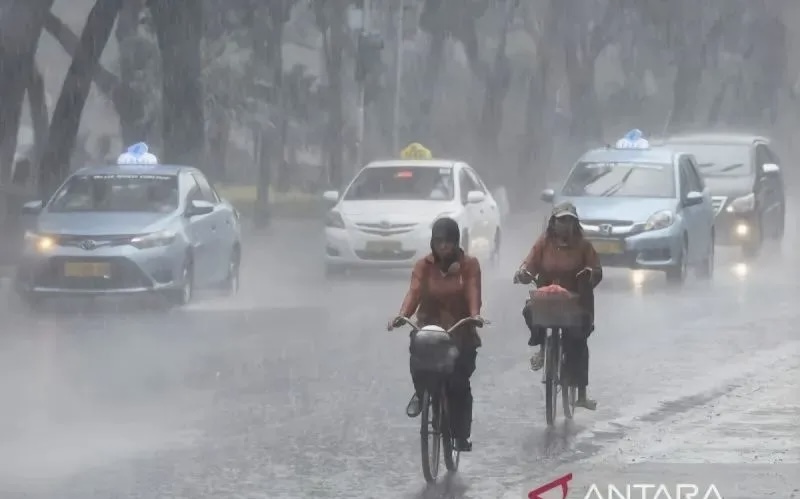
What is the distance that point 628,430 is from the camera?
507 inches

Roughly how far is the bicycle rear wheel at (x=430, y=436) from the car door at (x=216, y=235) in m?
12.8

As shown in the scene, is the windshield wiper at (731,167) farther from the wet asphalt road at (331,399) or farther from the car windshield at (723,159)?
the wet asphalt road at (331,399)

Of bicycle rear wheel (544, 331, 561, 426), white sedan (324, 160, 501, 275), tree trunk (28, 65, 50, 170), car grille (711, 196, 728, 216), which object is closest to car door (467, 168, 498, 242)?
white sedan (324, 160, 501, 275)

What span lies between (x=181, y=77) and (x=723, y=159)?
8.03 m

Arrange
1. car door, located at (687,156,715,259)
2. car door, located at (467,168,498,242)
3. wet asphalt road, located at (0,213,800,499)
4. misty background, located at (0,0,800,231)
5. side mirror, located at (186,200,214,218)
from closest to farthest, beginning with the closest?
wet asphalt road, located at (0,213,800,499) → side mirror, located at (186,200,214,218) → car door, located at (687,156,715,259) → car door, located at (467,168,498,242) → misty background, located at (0,0,800,231)

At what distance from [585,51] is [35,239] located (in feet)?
117

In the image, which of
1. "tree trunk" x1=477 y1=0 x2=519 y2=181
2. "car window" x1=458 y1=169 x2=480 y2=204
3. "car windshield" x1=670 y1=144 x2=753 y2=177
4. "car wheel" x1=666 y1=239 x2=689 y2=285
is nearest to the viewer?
"car wheel" x1=666 y1=239 x2=689 y2=285

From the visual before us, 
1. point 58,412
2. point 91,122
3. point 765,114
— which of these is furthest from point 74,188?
point 91,122

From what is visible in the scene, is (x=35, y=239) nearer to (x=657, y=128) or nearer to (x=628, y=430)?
(x=628, y=430)

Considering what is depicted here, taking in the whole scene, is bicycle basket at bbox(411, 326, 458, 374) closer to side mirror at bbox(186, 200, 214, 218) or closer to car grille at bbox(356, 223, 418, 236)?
side mirror at bbox(186, 200, 214, 218)

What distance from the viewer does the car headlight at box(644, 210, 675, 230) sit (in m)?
25.6

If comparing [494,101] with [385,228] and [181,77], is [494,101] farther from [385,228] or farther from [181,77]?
[385,228]

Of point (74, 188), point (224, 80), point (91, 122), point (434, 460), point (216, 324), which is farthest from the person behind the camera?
point (91, 122)

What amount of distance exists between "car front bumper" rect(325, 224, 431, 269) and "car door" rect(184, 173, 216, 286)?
3.28 meters
